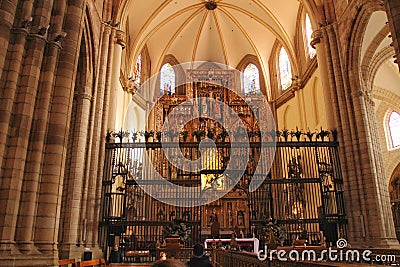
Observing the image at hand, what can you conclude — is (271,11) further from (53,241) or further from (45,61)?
(53,241)

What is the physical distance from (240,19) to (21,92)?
21042mm

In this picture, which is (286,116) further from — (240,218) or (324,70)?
(324,70)

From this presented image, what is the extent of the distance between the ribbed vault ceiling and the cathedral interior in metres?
0.10

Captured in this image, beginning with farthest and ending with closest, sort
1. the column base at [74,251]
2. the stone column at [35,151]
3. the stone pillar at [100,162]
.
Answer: the stone pillar at [100,162], the column base at [74,251], the stone column at [35,151]

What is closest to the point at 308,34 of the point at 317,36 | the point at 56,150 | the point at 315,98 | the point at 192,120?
the point at 315,98

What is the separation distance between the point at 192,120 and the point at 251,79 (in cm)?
658

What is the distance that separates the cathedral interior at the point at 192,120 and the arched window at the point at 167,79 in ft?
0.52

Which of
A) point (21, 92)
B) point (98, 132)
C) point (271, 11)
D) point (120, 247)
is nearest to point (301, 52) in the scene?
point (271, 11)

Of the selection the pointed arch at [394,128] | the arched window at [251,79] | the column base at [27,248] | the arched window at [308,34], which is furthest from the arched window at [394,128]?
the column base at [27,248]

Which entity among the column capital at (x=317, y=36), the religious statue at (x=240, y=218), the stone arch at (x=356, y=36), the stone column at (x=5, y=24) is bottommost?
the religious statue at (x=240, y=218)

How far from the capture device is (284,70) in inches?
1005

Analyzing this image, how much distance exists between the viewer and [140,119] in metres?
25.0

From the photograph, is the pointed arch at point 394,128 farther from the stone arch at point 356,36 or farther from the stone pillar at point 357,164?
the stone arch at point 356,36

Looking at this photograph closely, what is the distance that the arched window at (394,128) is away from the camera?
22.2m
